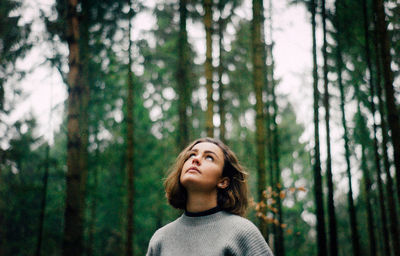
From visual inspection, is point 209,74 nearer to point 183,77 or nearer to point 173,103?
point 183,77

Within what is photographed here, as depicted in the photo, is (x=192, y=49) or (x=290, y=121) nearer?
(x=192, y=49)

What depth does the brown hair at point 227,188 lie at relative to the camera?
249cm

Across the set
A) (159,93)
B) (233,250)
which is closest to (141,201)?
(159,93)

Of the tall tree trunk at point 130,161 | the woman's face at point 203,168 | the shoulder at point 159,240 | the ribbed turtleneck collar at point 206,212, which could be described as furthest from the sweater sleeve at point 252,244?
the tall tree trunk at point 130,161

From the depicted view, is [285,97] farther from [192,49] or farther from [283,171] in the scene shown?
[283,171]

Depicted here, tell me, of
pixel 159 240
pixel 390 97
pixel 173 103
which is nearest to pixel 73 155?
pixel 159 240

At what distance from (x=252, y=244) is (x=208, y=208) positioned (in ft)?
1.42

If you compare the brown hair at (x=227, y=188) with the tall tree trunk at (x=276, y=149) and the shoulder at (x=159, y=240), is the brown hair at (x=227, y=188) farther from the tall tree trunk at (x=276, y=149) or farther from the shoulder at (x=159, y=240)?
the tall tree trunk at (x=276, y=149)

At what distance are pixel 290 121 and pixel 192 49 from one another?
11508 millimetres

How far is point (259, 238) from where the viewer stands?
212 cm

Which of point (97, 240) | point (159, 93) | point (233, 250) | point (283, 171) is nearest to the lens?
point (233, 250)

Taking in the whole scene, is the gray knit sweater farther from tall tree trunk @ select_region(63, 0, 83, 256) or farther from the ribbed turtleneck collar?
tall tree trunk @ select_region(63, 0, 83, 256)

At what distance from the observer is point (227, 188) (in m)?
2.55

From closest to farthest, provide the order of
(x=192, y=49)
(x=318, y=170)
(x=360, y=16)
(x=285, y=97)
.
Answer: (x=318, y=170) → (x=360, y=16) → (x=192, y=49) → (x=285, y=97)
